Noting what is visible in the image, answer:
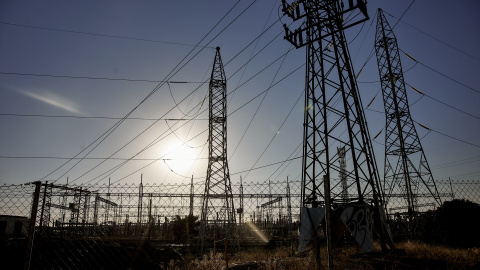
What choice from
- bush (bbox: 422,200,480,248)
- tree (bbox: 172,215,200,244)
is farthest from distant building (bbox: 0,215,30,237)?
bush (bbox: 422,200,480,248)

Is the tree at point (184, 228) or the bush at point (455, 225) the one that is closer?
the bush at point (455, 225)

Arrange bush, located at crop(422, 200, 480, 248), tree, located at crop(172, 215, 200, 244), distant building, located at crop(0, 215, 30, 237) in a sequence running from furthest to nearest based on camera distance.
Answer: tree, located at crop(172, 215, 200, 244)
distant building, located at crop(0, 215, 30, 237)
bush, located at crop(422, 200, 480, 248)

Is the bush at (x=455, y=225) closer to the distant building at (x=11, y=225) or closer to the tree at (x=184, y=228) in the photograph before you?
the tree at (x=184, y=228)

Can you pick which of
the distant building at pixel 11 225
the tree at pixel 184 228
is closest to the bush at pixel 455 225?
the tree at pixel 184 228

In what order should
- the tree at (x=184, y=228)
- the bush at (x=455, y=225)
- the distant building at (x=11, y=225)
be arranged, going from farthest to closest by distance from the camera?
1. the tree at (x=184, y=228)
2. the distant building at (x=11, y=225)
3. the bush at (x=455, y=225)

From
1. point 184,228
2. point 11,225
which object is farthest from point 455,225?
point 11,225

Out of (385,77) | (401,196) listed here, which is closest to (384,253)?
(385,77)

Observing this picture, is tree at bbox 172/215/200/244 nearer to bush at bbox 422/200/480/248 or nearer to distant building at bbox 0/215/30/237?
distant building at bbox 0/215/30/237

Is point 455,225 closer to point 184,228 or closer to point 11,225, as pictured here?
point 184,228

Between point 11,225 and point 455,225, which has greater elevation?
point 11,225

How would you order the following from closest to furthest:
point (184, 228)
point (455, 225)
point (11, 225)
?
1. point (455, 225)
2. point (11, 225)
3. point (184, 228)

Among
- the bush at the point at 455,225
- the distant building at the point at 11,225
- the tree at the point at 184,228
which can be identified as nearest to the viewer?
the bush at the point at 455,225

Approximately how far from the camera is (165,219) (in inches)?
950

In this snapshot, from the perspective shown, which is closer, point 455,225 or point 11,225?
point 455,225
